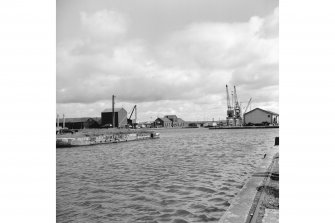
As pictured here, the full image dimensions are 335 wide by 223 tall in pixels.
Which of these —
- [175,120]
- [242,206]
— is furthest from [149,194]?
[175,120]

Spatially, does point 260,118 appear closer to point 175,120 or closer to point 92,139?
point 175,120

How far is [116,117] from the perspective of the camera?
248 ft

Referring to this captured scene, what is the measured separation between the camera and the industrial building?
75.7 metres

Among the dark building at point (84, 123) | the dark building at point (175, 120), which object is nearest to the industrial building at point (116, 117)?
the dark building at point (84, 123)

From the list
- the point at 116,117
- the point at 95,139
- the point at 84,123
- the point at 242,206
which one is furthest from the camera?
the point at 84,123

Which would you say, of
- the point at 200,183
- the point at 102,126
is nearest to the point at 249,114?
the point at 102,126

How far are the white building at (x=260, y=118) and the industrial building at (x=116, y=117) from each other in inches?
1404

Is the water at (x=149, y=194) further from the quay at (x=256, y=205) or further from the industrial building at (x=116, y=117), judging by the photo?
the industrial building at (x=116, y=117)

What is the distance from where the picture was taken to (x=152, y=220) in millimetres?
4852

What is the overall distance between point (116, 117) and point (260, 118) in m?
41.2

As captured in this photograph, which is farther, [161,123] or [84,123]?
[161,123]

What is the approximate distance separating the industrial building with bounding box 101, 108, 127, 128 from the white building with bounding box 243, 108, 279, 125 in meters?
35.7
